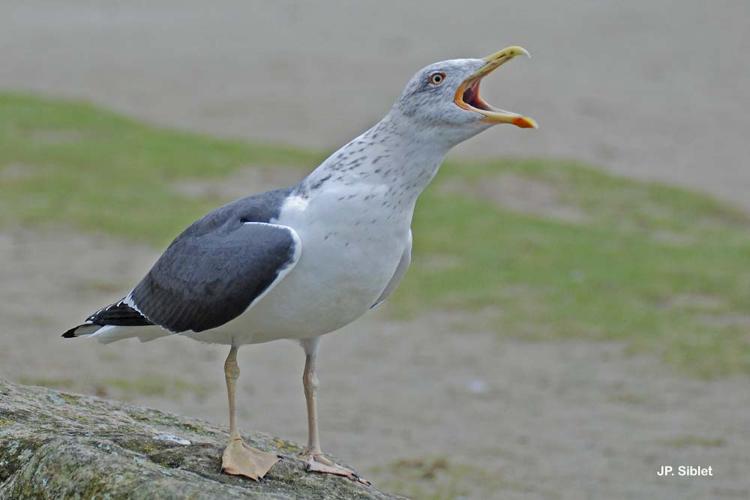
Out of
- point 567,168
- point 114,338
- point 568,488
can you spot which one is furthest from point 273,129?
point 114,338

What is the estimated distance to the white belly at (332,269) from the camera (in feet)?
14.7

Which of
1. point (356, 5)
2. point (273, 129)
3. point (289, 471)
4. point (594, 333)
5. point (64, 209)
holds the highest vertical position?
point (356, 5)

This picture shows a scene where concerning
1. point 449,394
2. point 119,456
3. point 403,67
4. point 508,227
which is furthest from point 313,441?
point 403,67

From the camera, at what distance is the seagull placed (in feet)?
14.7

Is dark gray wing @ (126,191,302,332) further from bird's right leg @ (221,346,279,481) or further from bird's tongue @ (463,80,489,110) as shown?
bird's tongue @ (463,80,489,110)

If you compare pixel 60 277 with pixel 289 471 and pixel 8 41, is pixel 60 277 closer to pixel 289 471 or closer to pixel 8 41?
pixel 289 471

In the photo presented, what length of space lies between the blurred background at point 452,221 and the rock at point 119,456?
8.18 ft

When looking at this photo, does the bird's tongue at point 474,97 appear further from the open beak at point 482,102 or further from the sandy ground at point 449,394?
the sandy ground at point 449,394

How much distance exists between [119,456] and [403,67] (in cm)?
1783

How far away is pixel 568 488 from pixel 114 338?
12.1 feet

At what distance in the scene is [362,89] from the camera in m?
20.4

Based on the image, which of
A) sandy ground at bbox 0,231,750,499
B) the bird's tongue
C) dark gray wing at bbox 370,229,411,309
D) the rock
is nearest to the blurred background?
sandy ground at bbox 0,231,750,499

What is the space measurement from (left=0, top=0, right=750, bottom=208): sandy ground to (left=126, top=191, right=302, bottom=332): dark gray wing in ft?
41.9

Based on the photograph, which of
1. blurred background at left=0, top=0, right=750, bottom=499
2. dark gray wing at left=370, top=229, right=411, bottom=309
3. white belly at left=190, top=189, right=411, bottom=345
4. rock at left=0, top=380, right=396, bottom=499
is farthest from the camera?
blurred background at left=0, top=0, right=750, bottom=499
